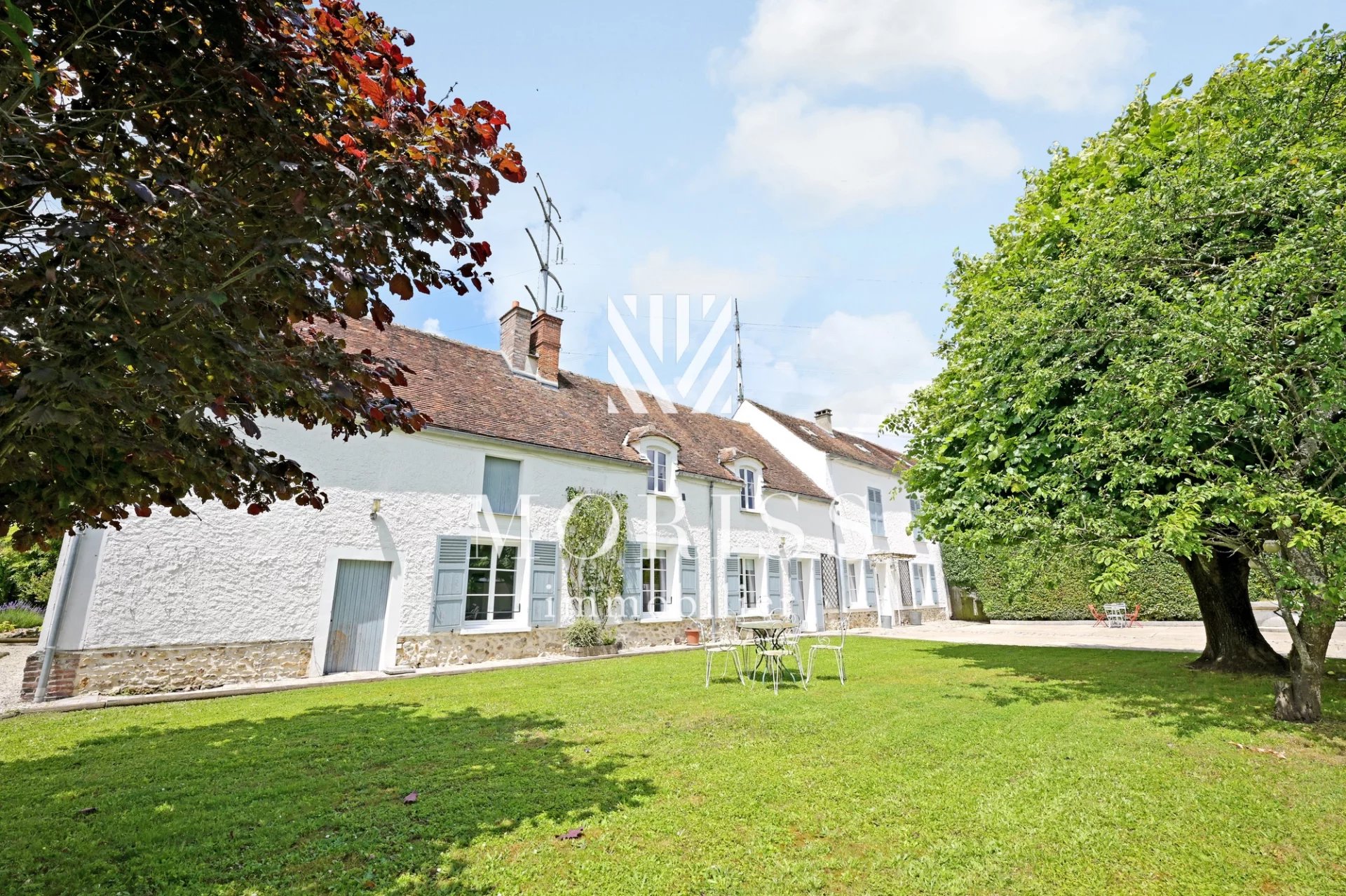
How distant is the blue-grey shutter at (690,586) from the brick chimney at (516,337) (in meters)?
6.88

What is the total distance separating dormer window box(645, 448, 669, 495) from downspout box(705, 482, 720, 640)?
149 centimetres

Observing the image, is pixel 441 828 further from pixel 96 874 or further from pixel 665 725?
pixel 665 725

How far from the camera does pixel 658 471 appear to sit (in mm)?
16859

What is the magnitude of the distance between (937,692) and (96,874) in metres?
8.68

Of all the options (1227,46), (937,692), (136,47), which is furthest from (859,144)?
(136,47)

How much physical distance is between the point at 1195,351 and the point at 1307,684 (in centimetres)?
394

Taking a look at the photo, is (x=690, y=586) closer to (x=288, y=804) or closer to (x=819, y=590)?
(x=819, y=590)

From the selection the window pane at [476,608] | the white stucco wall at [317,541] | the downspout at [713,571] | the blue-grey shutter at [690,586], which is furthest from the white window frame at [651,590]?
the window pane at [476,608]

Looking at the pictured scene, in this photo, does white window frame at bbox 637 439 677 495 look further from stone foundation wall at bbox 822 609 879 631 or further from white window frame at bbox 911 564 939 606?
white window frame at bbox 911 564 939 606

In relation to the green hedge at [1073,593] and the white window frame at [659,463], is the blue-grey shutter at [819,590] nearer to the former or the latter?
the green hedge at [1073,593]

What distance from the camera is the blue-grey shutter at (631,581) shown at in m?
15.1

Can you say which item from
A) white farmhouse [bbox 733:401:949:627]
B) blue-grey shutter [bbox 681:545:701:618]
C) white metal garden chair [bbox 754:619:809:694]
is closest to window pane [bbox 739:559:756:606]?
blue-grey shutter [bbox 681:545:701:618]

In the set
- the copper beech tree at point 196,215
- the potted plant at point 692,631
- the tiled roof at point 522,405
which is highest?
the tiled roof at point 522,405

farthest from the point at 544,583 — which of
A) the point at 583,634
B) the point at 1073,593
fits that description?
the point at 1073,593
